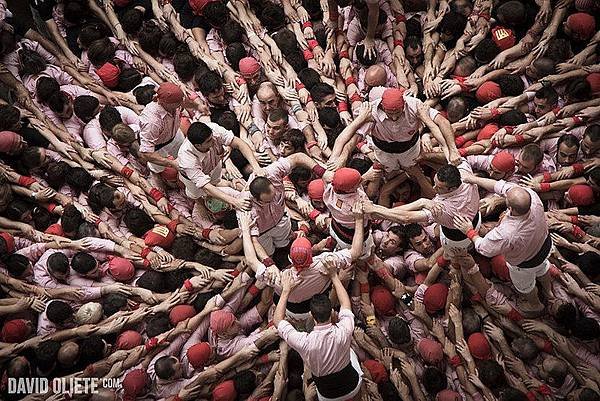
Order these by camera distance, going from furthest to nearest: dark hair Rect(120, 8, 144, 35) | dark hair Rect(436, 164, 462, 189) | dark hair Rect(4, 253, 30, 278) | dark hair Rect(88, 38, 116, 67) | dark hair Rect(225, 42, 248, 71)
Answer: dark hair Rect(120, 8, 144, 35)
dark hair Rect(88, 38, 116, 67)
dark hair Rect(225, 42, 248, 71)
dark hair Rect(4, 253, 30, 278)
dark hair Rect(436, 164, 462, 189)

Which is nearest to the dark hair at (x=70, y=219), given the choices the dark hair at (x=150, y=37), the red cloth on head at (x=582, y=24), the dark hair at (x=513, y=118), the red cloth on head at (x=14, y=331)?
the red cloth on head at (x=14, y=331)

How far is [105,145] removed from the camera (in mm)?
7227

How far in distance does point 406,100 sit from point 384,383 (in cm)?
233

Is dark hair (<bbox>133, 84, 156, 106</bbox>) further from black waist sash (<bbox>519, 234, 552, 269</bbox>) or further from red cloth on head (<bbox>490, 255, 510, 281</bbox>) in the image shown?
black waist sash (<bbox>519, 234, 552, 269</bbox>)

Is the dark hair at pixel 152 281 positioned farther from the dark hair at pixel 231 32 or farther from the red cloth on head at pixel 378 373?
the dark hair at pixel 231 32

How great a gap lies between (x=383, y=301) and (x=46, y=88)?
3767mm

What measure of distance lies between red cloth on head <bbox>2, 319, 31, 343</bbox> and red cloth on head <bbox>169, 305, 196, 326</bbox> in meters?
1.22

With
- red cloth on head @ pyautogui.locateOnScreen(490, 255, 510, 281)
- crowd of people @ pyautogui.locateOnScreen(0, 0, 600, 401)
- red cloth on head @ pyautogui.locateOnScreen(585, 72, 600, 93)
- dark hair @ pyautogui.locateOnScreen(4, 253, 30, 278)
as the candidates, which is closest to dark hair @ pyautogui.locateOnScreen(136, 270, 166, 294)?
crowd of people @ pyautogui.locateOnScreen(0, 0, 600, 401)

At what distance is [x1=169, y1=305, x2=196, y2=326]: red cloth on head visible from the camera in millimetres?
6457

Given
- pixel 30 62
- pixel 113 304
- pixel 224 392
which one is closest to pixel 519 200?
pixel 224 392

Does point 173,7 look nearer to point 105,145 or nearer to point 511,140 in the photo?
point 105,145

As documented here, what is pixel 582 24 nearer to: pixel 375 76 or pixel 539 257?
pixel 375 76

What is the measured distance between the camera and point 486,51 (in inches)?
284

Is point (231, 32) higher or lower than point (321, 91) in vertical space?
higher
